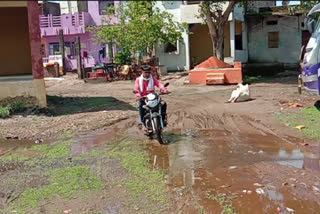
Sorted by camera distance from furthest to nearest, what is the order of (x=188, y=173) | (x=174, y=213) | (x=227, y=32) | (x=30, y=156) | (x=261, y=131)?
(x=227, y=32)
(x=261, y=131)
(x=30, y=156)
(x=188, y=173)
(x=174, y=213)

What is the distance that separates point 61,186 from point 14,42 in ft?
35.8

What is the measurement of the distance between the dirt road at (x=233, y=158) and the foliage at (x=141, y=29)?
37.2ft

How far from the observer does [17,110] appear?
1123 centimetres

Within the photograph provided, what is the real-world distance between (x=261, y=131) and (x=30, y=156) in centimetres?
446

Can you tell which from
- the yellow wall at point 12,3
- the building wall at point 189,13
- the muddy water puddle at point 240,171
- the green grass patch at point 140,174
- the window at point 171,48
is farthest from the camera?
the window at point 171,48

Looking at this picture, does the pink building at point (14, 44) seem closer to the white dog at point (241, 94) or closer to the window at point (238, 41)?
the white dog at point (241, 94)

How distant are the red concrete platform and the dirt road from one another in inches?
234

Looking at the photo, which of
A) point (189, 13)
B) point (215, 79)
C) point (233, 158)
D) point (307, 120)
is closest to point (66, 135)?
point (233, 158)

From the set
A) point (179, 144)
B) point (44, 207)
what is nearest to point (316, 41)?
point (179, 144)

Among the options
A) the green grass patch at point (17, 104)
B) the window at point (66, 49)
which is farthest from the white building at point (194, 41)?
the green grass patch at point (17, 104)

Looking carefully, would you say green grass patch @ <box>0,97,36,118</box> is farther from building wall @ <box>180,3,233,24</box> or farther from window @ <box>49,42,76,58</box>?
window @ <box>49,42,76,58</box>

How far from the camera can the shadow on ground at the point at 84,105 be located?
1199cm

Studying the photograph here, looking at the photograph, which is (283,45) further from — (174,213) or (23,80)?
(174,213)

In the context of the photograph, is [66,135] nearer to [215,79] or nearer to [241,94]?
[241,94]
